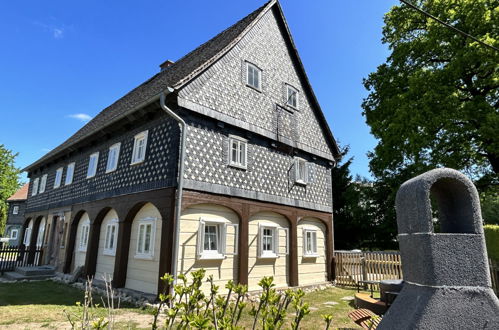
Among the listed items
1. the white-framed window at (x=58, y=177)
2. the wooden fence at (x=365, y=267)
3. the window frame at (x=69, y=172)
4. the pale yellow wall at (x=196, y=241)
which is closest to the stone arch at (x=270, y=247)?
the pale yellow wall at (x=196, y=241)

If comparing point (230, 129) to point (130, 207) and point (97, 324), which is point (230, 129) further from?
point (97, 324)

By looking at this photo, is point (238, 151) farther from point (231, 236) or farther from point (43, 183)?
point (43, 183)

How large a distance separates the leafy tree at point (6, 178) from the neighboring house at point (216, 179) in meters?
31.6

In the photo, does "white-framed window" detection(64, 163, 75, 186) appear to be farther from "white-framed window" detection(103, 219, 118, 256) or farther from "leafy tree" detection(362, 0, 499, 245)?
"leafy tree" detection(362, 0, 499, 245)

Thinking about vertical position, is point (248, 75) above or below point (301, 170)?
above

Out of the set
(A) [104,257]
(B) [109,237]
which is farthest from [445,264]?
(A) [104,257]

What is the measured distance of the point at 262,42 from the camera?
1334cm

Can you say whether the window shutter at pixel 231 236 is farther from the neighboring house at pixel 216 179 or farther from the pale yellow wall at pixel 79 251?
the pale yellow wall at pixel 79 251

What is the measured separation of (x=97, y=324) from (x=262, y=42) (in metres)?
13.1

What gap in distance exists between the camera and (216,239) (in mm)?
9836

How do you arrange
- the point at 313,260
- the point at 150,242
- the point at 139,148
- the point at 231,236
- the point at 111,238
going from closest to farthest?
the point at 150,242, the point at 231,236, the point at 139,148, the point at 111,238, the point at 313,260

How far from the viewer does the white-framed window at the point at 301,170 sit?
1357cm

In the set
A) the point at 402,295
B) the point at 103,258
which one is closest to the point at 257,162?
the point at 103,258

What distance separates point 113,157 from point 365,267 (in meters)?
11.7
